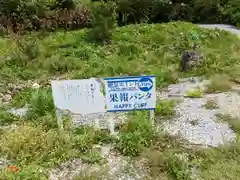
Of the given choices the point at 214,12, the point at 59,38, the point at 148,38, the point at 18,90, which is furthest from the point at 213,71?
the point at 214,12

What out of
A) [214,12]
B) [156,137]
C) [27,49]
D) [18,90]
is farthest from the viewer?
[214,12]

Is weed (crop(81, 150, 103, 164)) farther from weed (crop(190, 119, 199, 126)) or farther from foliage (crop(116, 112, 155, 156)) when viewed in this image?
weed (crop(190, 119, 199, 126))

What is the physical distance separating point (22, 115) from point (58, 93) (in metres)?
1.18

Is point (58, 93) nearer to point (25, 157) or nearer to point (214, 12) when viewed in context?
point (25, 157)

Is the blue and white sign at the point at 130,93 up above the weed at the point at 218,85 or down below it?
above

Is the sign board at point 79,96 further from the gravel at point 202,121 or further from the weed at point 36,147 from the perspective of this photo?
the gravel at point 202,121

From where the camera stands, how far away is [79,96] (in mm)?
5590

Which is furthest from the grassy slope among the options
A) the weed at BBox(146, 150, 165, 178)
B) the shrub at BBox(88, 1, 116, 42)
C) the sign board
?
the weed at BBox(146, 150, 165, 178)

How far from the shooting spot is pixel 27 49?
970 cm

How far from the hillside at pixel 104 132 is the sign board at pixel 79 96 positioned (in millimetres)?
318

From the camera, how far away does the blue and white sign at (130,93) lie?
5457 millimetres

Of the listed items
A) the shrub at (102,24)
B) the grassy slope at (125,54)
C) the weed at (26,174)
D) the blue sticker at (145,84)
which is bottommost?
the grassy slope at (125,54)

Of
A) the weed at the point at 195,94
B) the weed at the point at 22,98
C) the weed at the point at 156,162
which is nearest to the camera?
the weed at the point at 156,162

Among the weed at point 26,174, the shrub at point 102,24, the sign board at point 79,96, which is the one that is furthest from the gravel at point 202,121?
the shrub at point 102,24
